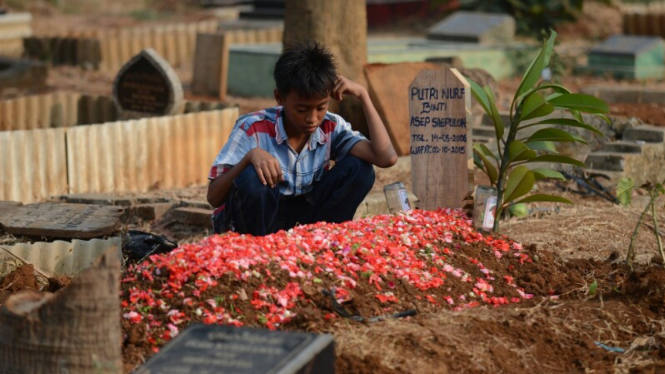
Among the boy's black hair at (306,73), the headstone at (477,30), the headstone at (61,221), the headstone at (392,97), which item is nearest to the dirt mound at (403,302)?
the boy's black hair at (306,73)

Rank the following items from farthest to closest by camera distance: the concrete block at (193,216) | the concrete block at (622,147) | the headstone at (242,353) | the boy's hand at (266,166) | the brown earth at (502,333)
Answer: the concrete block at (622,147) < the concrete block at (193,216) < the boy's hand at (266,166) < the brown earth at (502,333) < the headstone at (242,353)

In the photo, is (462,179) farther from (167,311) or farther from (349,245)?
(167,311)

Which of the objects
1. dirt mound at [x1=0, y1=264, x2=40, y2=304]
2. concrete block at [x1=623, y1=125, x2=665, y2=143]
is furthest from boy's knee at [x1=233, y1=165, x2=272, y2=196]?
concrete block at [x1=623, y1=125, x2=665, y2=143]

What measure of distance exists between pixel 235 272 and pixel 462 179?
1862 mm

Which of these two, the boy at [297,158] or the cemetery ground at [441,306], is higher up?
the boy at [297,158]

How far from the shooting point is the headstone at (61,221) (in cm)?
548

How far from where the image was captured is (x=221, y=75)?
40.4 ft

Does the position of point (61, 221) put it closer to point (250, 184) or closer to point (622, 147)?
point (250, 184)

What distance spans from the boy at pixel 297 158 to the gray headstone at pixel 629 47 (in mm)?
9050

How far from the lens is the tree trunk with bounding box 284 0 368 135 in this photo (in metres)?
9.74

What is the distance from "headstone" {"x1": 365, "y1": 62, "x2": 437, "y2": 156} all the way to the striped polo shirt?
333 cm

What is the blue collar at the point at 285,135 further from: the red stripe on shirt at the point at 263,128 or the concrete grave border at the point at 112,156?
the concrete grave border at the point at 112,156

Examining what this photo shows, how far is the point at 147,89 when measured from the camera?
31.8 ft

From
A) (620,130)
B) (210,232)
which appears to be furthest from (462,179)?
(620,130)
